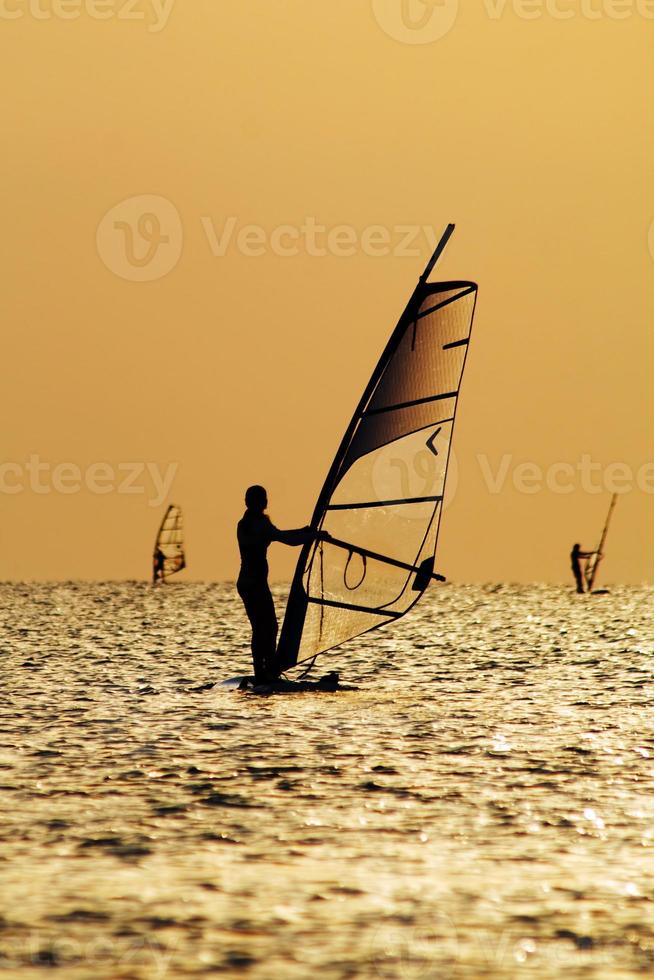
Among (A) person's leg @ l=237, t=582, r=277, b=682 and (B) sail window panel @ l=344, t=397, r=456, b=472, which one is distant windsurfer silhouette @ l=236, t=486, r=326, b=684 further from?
(B) sail window panel @ l=344, t=397, r=456, b=472

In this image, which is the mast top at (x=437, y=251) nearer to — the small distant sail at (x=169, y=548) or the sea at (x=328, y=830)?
the sea at (x=328, y=830)

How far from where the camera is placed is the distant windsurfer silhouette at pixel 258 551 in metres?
11.0

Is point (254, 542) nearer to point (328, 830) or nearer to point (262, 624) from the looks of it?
point (262, 624)

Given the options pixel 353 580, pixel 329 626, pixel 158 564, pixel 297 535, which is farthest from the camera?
pixel 158 564

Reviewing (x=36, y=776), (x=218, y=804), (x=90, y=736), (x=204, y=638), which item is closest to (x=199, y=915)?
(x=218, y=804)

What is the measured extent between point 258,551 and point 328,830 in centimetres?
531

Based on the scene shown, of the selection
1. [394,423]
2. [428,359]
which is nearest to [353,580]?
[394,423]

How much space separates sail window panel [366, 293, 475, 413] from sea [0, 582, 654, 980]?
2323 mm

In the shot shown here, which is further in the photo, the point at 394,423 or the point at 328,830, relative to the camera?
the point at 394,423

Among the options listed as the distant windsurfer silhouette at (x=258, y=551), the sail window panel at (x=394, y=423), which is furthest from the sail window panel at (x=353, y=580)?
the sail window panel at (x=394, y=423)

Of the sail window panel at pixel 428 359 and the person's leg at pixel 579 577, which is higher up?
the sail window panel at pixel 428 359

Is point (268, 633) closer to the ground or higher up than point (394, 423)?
closer to the ground

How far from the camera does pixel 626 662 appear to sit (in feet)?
52.3

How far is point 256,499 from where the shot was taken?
11.1 metres
